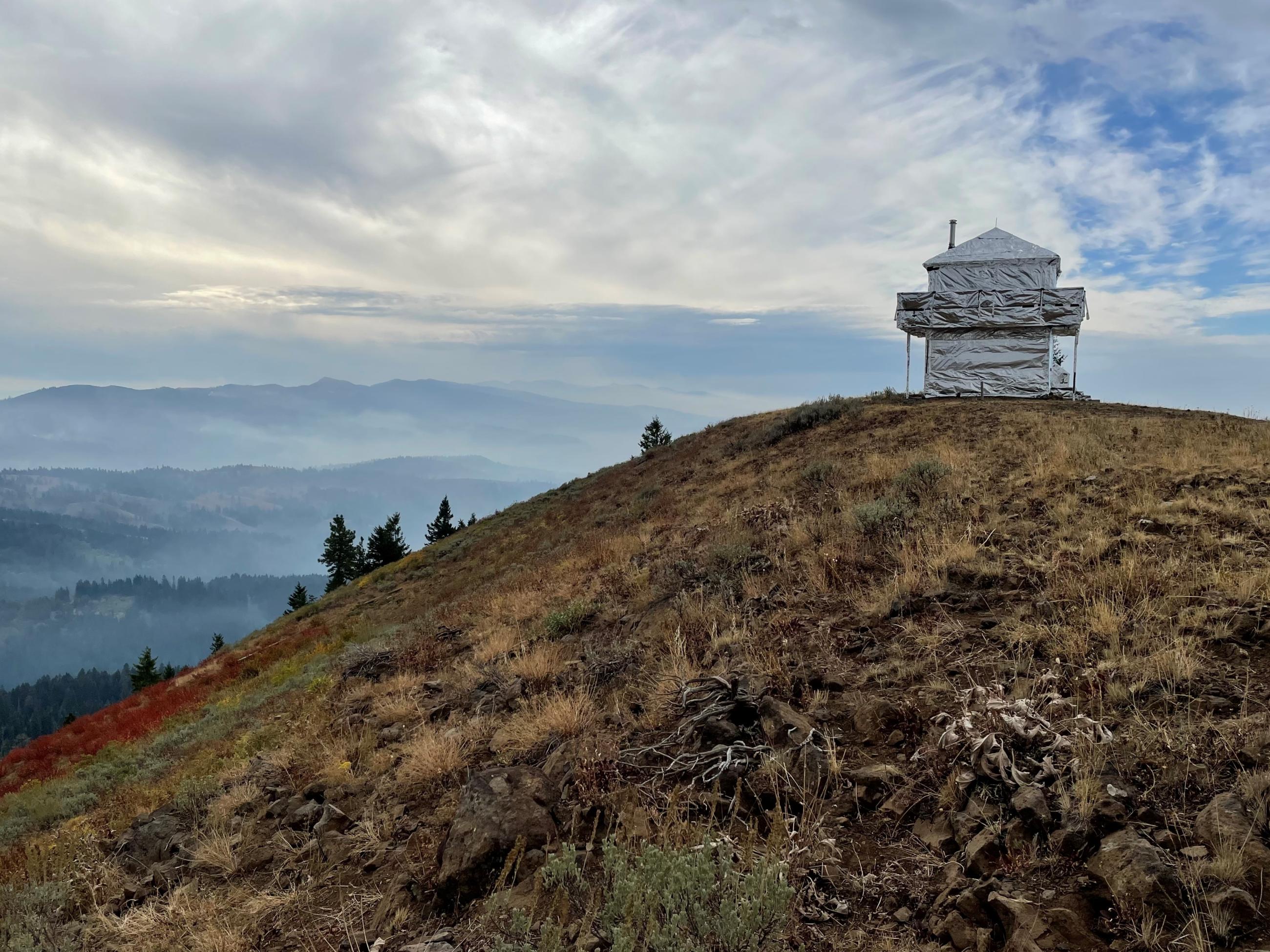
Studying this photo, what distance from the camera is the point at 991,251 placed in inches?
916

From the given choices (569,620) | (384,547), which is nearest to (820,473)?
(569,620)

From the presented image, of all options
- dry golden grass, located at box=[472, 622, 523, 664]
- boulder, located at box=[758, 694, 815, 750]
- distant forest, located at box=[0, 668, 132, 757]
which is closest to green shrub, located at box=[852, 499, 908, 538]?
boulder, located at box=[758, 694, 815, 750]

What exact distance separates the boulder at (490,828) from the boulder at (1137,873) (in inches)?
105

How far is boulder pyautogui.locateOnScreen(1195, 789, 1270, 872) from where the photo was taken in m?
2.62

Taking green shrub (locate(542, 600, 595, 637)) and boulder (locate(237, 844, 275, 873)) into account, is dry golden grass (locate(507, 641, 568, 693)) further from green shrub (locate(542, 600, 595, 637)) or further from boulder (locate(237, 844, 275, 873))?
boulder (locate(237, 844, 275, 873))

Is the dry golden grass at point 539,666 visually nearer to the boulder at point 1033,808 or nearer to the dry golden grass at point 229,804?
the dry golden grass at point 229,804

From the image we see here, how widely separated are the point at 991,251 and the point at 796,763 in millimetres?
24357

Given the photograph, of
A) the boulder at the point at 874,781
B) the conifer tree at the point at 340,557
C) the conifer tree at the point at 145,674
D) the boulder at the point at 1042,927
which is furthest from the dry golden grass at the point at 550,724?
the conifer tree at the point at 145,674

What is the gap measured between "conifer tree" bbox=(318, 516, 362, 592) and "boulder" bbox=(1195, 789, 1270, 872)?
171ft

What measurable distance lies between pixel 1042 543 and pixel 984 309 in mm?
18526

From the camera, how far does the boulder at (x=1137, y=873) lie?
2553 mm

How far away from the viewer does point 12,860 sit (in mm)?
6379

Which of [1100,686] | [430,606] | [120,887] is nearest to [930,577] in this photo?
[1100,686]

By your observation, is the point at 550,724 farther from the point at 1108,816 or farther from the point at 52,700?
the point at 52,700
